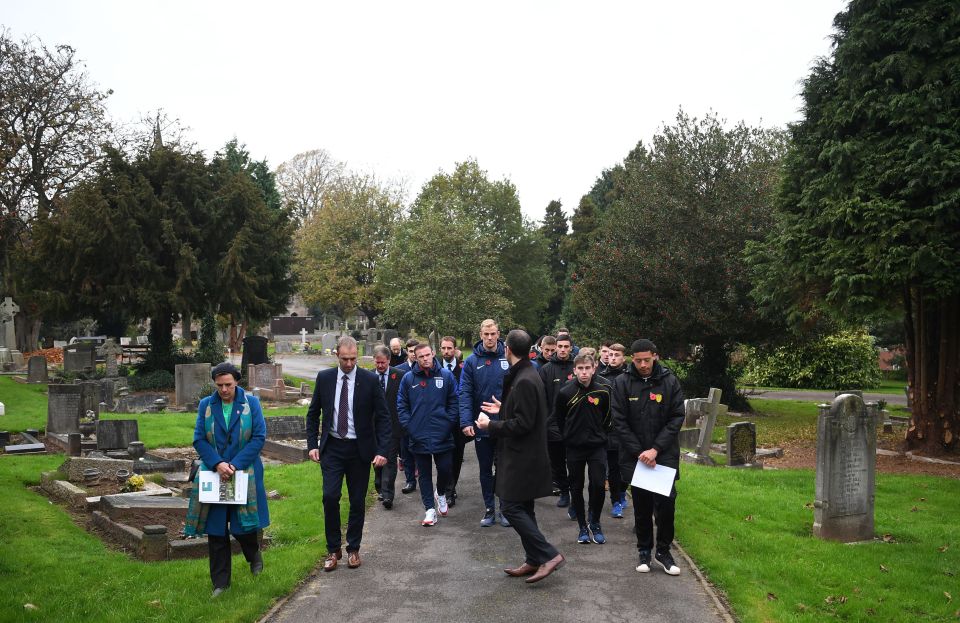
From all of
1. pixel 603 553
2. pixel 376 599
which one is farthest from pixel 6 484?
pixel 603 553

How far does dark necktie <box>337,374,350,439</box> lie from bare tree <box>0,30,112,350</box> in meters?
31.5

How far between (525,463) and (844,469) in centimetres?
405

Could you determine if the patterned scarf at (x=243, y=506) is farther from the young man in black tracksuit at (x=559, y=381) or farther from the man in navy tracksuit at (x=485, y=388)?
the young man in black tracksuit at (x=559, y=381)

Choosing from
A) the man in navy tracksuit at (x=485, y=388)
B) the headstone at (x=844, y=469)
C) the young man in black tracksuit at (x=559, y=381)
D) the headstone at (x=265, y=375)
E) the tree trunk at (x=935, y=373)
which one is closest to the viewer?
the headstone at (x=844, y=469)

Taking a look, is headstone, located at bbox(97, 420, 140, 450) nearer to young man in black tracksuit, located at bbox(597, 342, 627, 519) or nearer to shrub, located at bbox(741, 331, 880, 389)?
young man in black tracksuit, located at bbox(597, 342, 627, 519)

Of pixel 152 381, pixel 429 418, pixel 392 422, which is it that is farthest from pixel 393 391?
pixel 152 381

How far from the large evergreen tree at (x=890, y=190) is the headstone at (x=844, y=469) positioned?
626cm

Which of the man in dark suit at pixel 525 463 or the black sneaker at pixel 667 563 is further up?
the man in dark suit at pixel 525 463

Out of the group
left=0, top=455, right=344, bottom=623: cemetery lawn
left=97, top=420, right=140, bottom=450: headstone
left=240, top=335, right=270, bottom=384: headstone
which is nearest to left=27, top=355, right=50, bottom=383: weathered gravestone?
left=240, top=335, right=270, bottom=384: headstone

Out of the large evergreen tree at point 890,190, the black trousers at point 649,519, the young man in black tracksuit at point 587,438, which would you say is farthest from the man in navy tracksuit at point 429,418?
the large evergreen tree at point 890,190

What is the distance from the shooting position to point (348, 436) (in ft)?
24.4

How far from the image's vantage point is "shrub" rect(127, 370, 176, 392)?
95.0 feet

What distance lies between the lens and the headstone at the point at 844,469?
872 centimetres

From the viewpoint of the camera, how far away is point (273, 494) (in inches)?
448
